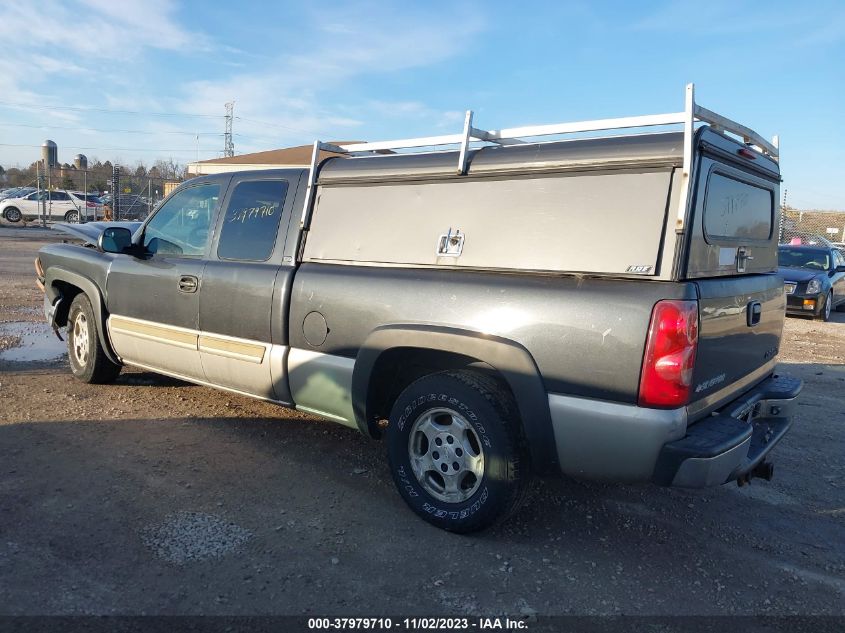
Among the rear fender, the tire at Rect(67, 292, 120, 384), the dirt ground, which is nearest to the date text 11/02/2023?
the dirt ground

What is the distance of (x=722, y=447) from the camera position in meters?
2.93

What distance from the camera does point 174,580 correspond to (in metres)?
2.95

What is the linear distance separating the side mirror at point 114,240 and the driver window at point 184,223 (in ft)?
0.52

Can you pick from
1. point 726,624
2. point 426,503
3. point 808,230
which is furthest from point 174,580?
point 808,230

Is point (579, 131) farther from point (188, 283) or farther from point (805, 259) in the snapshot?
point (805, 259)

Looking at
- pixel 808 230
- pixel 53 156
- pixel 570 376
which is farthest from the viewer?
pixel 53 156

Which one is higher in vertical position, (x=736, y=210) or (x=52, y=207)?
(x=52, y=207)

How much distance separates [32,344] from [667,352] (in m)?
7.23

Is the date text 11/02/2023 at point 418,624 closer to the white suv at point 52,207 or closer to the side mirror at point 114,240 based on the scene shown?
the side mirror at point 114,240

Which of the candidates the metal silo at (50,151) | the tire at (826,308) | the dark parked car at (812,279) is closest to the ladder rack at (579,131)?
the dark parked car at (812,279)

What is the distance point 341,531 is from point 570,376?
1.49m

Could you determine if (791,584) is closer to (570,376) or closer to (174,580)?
(570,376)

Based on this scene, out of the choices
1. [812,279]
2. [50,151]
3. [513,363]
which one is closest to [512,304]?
[513,363]

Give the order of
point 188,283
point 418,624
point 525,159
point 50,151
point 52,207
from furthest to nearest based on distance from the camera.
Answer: point 50,151 → point 52,207 → point 188,283 → point 525,159 → point 418,624
